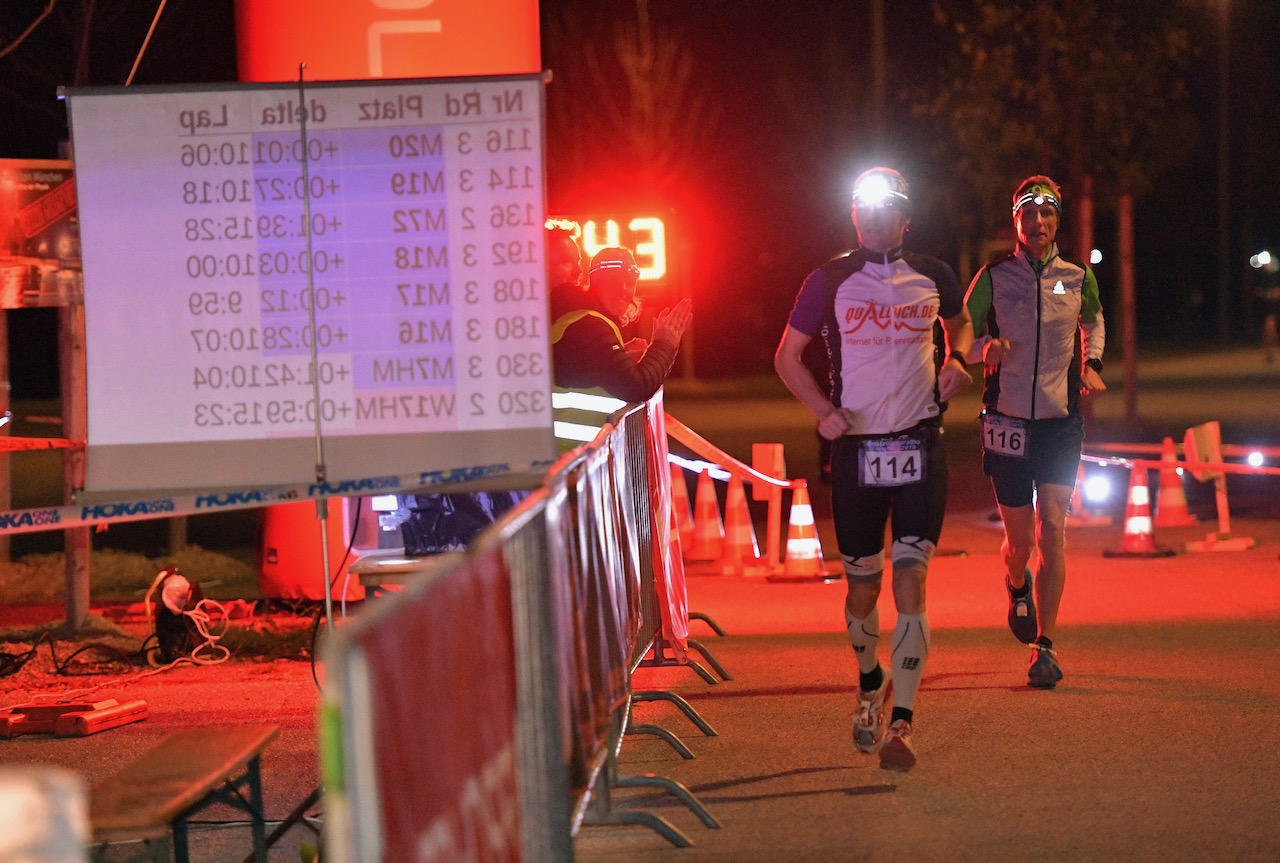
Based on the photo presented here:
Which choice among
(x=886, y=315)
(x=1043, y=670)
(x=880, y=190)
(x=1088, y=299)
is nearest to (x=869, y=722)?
(x=1043, y=670)

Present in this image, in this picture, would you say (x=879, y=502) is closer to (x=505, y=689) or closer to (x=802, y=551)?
(x=505, y=689)

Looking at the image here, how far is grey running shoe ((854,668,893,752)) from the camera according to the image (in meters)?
6.87

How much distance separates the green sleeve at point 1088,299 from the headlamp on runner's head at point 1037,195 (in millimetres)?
386

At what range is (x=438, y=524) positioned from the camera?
7098mm

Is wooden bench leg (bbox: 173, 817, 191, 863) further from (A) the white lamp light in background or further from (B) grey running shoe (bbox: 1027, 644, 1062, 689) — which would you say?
(A) the white lamp light in background

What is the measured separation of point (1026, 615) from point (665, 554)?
1845mm

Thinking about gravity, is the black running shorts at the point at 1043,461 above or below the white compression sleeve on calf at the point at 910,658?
above

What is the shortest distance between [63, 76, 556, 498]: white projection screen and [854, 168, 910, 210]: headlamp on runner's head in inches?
63.8

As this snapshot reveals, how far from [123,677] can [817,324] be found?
4496 mm

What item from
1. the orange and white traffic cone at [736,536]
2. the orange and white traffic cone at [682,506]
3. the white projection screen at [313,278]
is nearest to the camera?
the white projection screen at [313,278]

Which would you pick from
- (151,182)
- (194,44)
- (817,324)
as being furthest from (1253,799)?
(194,44)

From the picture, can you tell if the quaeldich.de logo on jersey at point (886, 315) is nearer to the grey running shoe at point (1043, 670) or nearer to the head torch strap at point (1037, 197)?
the head torch strap at point (1037, 197)

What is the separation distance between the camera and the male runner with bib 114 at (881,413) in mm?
6852

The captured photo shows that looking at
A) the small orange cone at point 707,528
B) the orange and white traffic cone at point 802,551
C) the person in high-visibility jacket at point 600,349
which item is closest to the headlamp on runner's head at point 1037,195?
the person in high-visibility jacket at point 600,349
